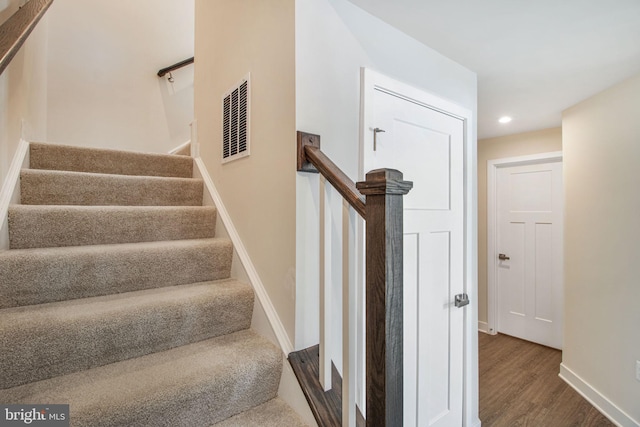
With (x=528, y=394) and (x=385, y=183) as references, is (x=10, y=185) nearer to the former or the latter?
(x=385, y=183)

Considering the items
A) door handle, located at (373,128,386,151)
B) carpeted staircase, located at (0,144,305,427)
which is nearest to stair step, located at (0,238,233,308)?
carpeted staircase, located at (0,144,305,427)

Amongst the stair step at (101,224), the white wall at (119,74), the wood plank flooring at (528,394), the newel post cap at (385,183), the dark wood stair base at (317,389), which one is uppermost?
the white wall at (119,74)

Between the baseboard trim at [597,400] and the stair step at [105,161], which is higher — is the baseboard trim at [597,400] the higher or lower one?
the lower one

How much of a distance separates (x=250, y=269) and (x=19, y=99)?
1594mm

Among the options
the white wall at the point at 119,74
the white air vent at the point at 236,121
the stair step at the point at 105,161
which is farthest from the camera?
the white wall at the point at 119,74

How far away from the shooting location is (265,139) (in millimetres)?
1361

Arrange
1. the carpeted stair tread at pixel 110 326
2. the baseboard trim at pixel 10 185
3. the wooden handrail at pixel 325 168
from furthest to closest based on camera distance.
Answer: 1. the baseboard trim at pixel 10 185
2. the carpeted stair tread at pixel 110 326
3. the wooden handrail at pixel 325 168

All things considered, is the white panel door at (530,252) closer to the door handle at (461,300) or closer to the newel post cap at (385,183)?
the door handle at (461,300)

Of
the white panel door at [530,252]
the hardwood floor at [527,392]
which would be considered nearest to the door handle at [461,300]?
the hardwood floor at [527,392]

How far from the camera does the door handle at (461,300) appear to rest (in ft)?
5.92

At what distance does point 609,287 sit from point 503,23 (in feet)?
6.98

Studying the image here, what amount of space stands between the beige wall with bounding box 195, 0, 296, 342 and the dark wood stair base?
0.32 feet

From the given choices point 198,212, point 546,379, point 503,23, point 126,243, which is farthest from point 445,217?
point 546,379

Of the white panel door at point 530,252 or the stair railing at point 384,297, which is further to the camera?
the white panel door at point 530,252
